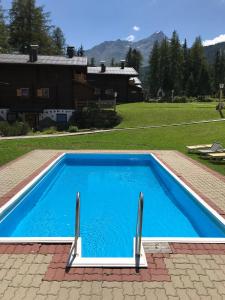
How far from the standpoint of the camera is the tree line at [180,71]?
7162 cm

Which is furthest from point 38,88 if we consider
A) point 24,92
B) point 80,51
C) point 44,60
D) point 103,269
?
point 80,51

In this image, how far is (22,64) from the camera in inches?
1368

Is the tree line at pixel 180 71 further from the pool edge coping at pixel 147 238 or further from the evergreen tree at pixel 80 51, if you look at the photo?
the pool edge coping at pixel 147 238

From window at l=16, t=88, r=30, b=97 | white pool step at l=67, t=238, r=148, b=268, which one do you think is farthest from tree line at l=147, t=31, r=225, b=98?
white pool step at l=67, t=238, r=148, b=268

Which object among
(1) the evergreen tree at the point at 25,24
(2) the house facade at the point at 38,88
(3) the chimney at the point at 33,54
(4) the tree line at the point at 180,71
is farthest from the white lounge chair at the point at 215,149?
(4) the tree line at the point at 180,71

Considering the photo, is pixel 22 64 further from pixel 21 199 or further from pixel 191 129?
pixel 21 199

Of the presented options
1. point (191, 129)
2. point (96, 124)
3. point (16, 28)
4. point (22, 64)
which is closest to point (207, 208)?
point (191, 129)

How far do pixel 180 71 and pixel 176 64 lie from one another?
260cm

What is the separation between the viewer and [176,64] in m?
71.5

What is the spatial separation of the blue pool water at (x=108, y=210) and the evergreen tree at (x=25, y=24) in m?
47.8

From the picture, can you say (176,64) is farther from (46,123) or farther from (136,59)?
(46,123)

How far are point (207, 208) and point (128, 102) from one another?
47003 mm

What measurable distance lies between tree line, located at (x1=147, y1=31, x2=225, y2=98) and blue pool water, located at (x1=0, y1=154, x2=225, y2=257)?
5809 cm

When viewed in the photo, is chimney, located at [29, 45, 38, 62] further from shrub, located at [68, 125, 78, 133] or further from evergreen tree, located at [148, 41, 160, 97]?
evergreen tree, located at [148, 41, 160, 97]
